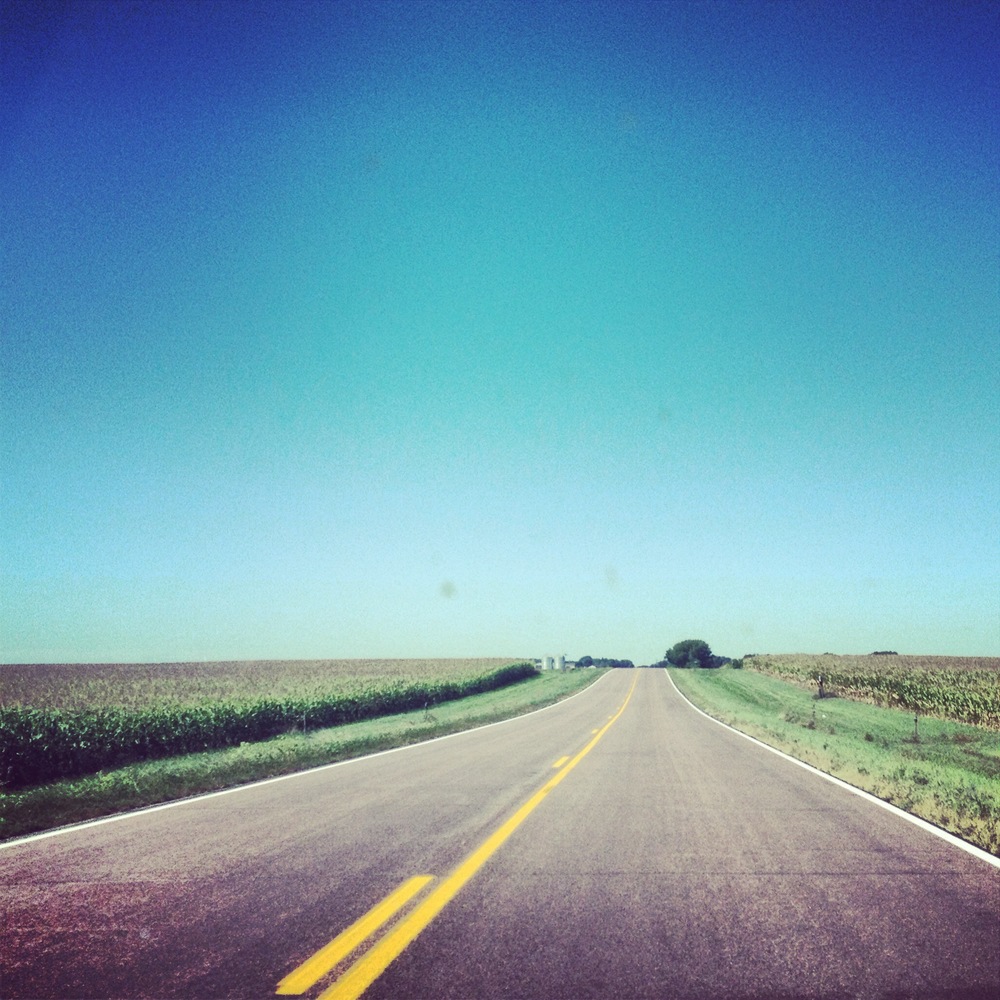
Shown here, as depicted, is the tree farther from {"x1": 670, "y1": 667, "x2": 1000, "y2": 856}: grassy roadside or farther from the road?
the road

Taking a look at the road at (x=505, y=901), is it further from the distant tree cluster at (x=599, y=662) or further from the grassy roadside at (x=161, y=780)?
the distant tree cluster at (x=599, y=662)

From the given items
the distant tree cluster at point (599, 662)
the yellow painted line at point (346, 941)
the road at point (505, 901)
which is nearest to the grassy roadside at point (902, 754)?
the road at point (505, 901)

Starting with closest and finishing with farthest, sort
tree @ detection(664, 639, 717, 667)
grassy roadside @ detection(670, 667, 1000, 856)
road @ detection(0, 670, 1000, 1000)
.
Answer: road @ detection(0, 670, 1000, 1000)
grassy roadside @ detection(670, 667, 1000, 856)
tree @ detection(664, 639, 717, 667)

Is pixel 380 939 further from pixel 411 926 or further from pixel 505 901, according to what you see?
pixel 505 901

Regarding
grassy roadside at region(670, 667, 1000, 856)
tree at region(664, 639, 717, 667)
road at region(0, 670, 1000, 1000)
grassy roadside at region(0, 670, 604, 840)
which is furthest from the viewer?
tree at region(664, 639, 717, 667)

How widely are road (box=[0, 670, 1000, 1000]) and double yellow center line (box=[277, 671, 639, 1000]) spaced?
17mm

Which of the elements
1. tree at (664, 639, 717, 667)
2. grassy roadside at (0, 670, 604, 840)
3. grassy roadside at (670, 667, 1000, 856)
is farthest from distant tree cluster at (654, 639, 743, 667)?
grassy roadside at (0, 670, 604, 840)

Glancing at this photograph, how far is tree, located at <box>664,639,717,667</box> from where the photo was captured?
117m

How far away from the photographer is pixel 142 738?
15.5m

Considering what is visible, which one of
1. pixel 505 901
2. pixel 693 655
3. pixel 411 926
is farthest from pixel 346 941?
pixel 693 655

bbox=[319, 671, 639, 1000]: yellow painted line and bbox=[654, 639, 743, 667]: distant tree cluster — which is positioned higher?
bbox=[319, 671, 639, 1000]: yellow painted line

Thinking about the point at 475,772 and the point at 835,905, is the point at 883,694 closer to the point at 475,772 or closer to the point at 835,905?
the point at 475,772

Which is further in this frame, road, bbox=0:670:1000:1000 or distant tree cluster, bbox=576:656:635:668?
distant tree cluster, bbox=576:656:635:668

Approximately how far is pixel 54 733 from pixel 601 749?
11319 mm
